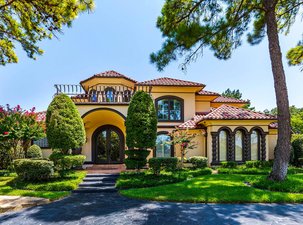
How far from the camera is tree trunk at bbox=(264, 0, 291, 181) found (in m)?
9.54

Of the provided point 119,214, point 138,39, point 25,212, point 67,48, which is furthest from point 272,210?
point 67,48

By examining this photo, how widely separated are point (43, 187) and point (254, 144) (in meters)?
14.0

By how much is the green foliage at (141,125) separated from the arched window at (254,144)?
837 cm

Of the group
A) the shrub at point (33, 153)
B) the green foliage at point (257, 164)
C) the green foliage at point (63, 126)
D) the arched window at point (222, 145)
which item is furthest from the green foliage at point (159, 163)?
the shrub at point (33, 153)

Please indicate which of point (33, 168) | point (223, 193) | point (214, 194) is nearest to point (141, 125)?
point (214, 194)

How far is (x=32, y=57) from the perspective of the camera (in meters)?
12.0

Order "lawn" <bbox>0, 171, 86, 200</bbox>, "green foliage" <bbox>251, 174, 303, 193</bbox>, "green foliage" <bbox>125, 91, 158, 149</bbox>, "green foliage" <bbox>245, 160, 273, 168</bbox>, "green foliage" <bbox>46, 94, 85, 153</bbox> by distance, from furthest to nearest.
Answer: "green foliage" <bbox>245, 160, 273, 168</bbox> < "green foliage" <bbox>125, 91, 158, 149</bbox> < "green foliage" <bbox>46, 94, 85, 153</bbox> < "lawn" <bbox>0, 171, 86, 200</bbox> < "green foliage" <bbox>251, 174, 303, 193</bbox>

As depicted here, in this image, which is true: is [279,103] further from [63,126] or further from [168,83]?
[63,126]

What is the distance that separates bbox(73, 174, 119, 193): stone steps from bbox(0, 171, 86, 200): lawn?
1.12 feet

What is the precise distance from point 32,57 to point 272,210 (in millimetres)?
13056

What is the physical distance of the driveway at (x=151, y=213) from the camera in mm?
5805

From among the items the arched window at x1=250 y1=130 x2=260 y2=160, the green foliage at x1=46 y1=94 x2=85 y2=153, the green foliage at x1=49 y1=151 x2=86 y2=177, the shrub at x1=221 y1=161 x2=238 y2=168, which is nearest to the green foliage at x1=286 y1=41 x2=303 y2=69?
the arched window at x1=250 y1=130 x2=260 y2=160

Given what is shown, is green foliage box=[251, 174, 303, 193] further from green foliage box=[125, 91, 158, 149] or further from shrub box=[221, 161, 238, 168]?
green foliage box=[125, 91, 158, 149]

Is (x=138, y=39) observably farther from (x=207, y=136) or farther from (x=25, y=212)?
(x=25, y=212)
